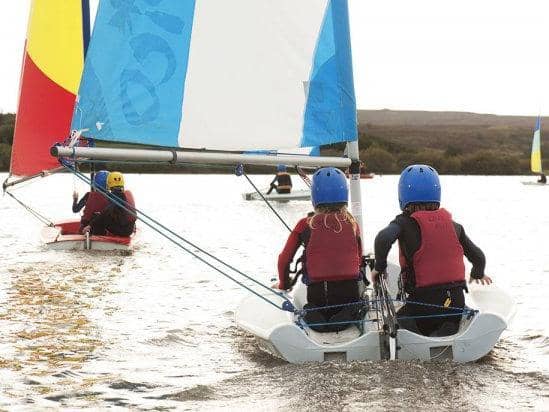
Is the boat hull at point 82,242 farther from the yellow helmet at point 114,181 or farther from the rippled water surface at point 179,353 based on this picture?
the yellow helmet at point 114,181

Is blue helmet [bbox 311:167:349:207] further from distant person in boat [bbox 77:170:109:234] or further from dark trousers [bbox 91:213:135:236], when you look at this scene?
distant person in boat [bbox 77:170:109:234]

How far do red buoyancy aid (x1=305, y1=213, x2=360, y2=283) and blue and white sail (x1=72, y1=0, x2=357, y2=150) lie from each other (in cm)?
101

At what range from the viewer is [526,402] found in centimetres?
677

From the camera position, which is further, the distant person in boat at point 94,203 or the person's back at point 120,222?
the distant person in boat at point 94,203

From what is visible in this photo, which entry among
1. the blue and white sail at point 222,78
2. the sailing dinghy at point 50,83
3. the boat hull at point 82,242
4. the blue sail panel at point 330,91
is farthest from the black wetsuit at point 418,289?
the sailing dinghy at point 50,83

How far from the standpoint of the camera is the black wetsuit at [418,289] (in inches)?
292

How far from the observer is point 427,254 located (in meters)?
7.48

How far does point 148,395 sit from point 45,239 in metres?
11.2

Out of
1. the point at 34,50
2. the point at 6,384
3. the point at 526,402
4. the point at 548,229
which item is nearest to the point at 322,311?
the point at 526,402

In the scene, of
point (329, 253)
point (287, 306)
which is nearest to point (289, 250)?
point (329, 253)

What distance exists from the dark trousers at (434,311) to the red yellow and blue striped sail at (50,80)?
1155cm

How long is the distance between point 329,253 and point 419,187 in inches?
38.1

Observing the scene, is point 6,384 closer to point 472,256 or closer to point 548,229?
point 472,256

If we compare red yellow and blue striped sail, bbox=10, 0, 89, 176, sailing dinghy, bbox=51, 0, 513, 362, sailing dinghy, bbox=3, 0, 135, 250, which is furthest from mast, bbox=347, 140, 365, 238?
red yellow and blue striped sail, bbox=10, 0, 89, 176
